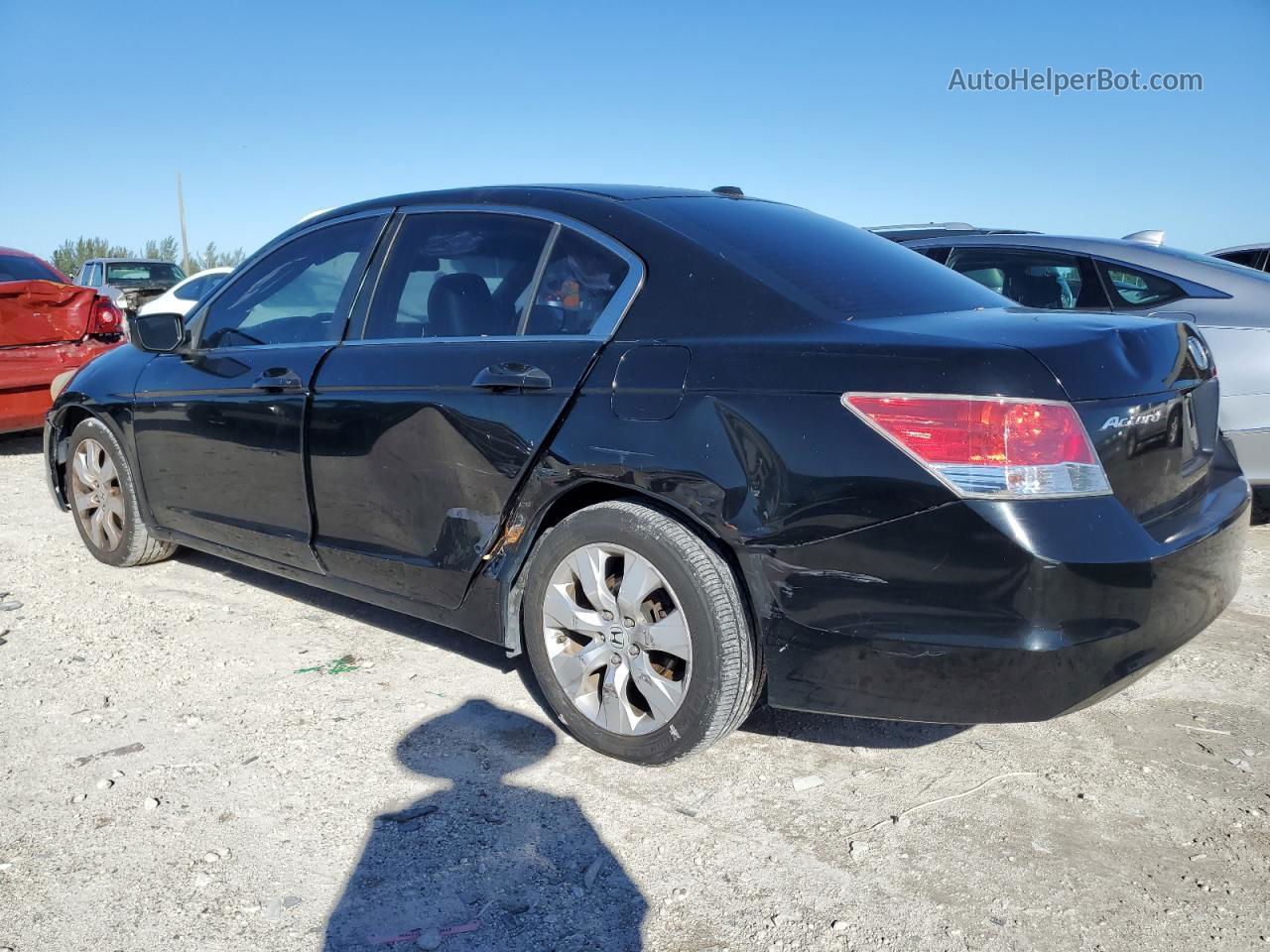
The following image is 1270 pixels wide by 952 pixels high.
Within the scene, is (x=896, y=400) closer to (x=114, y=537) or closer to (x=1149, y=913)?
(x=1149, y=913)

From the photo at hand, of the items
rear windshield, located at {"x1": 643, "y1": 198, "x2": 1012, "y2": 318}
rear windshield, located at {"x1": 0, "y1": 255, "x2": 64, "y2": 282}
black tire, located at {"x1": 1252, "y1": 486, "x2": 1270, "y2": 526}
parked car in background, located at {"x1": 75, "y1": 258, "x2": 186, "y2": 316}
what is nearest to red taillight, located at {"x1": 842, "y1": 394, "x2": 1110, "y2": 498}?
rear windshield, located at {"x1": 643, "y1": 198, "x2": 1012, "y2": 318}

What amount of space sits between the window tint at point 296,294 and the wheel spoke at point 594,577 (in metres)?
1.38

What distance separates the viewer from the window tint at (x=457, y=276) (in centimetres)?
330

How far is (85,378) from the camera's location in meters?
4.93

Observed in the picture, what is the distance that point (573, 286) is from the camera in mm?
3135

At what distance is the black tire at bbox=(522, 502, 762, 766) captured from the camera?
2.69 meters

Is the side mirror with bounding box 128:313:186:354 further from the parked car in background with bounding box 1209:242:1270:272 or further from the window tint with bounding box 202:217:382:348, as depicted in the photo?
the parked car in background with bounding box 1209:242:1270:272

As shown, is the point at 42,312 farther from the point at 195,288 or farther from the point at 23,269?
the point at 195,288

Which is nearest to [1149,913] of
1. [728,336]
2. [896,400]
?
[896,400]

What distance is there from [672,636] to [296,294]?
7.19 ft

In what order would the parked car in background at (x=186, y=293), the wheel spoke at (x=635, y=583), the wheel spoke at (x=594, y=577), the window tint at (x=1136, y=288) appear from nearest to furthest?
the wheel spoke at (x=635, y=583), the wheel spoke at (x=594, y=577), the window tint at (x=1136, y=288), the parked car in background at (x=186, y=293)

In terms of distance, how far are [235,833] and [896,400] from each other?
193 cm

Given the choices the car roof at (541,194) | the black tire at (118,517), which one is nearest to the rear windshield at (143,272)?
the black tire at (118,517)

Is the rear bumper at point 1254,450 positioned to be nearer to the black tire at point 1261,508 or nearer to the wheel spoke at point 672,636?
the black tire at point 1261,508
